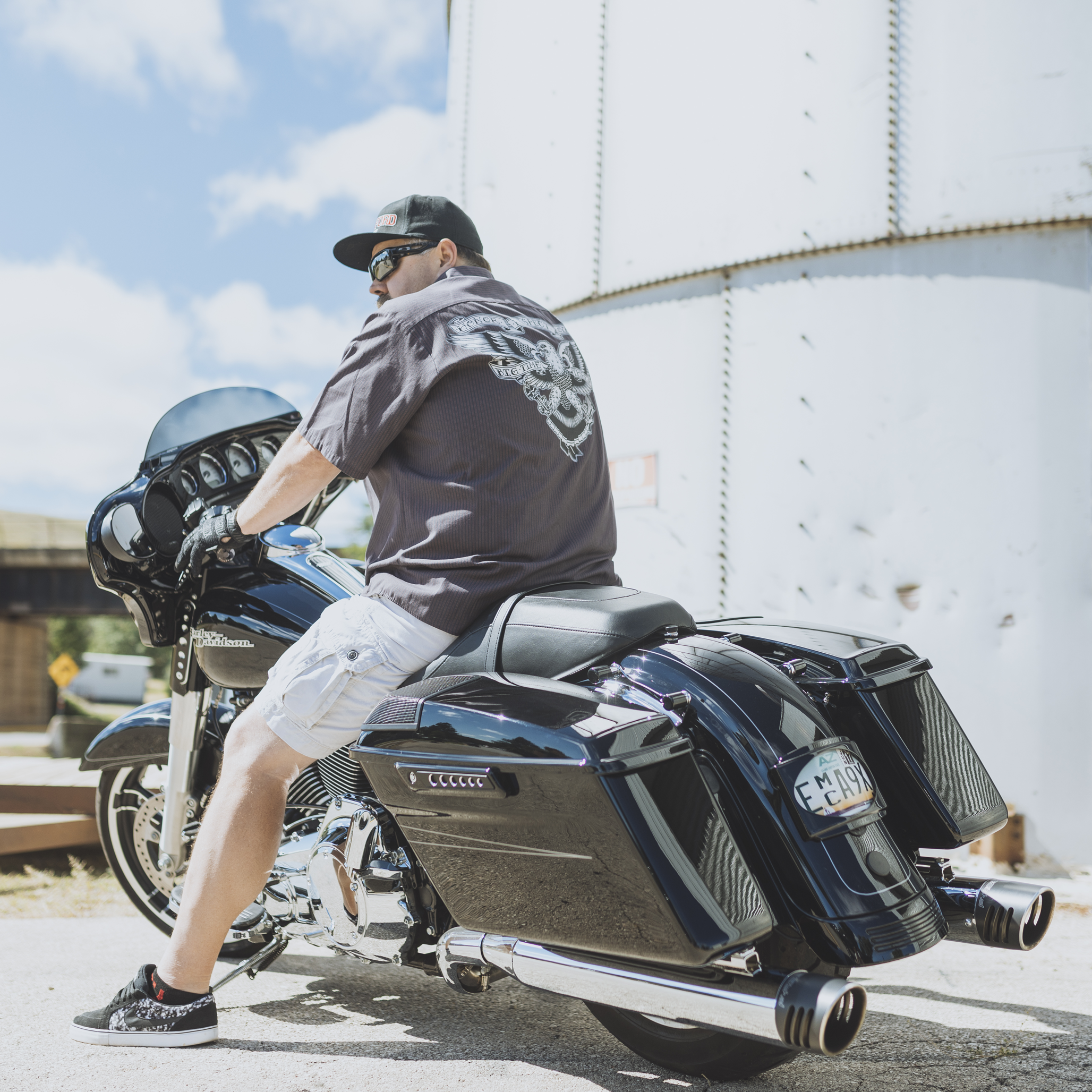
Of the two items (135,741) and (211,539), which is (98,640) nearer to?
(135,741)

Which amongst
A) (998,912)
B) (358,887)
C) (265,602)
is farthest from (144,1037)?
(998,912)

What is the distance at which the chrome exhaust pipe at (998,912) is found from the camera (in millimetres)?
2080

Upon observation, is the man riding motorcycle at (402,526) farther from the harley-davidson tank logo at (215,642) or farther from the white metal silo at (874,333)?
the white metal silo at (874,333)

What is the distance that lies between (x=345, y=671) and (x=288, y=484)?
1.48 feet

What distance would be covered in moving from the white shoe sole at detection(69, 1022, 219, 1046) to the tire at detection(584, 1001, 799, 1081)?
88 centimetres

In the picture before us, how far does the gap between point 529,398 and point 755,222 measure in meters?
3.57

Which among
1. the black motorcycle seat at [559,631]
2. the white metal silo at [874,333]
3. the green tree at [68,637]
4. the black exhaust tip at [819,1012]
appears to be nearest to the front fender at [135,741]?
the black motorcycle seat at [559,631]

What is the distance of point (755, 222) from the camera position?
17.7 ft

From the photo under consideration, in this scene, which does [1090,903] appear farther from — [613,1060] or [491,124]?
[491,124]

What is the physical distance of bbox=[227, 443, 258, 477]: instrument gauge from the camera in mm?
3131

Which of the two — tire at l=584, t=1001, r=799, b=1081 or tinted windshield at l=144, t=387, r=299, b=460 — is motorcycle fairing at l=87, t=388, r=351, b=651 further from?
tire at l=584, t=1001, r=799, b=1081

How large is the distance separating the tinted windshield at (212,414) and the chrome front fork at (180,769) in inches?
28.4

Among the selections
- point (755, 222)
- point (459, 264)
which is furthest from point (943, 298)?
point (459, 264)

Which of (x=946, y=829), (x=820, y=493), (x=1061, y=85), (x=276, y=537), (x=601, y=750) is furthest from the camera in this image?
(x=820, y=493)
